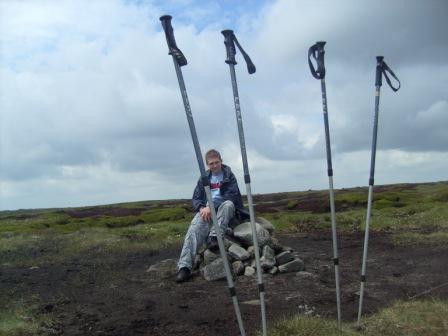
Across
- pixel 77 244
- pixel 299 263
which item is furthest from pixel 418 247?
pixel 77 244

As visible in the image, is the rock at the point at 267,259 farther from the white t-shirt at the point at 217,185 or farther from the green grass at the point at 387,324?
the green grass at the point at 387,324

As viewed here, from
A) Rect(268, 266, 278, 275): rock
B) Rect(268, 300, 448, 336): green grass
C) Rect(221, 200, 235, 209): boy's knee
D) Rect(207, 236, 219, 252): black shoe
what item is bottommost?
Rect(268, 300, 448, 336): green grass

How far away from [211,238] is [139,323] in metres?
4.25

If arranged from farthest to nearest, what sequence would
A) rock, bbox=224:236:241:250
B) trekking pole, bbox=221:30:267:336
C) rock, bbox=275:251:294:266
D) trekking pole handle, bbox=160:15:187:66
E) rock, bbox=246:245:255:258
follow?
rock, bbox=224:236:241:250, rock, bbox=246:245:255:258, rock, bbox=275:251:294:266, trekking pole, bbox=221:30:267:336, trekking pole handle, bbox=160:15:187:66

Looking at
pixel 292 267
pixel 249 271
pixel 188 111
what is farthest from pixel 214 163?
pixel 188 111

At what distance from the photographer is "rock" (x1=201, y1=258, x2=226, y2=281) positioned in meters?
11.8

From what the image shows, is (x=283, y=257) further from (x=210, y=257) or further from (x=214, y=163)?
(x=214, y=163)

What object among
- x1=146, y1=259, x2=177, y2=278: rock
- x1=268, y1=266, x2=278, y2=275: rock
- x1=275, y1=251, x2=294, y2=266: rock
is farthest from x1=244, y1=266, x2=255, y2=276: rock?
x1=146, y1=259, x2=177, y2=278: rock

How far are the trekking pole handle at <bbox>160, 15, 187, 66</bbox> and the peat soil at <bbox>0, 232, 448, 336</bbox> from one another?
160 inches

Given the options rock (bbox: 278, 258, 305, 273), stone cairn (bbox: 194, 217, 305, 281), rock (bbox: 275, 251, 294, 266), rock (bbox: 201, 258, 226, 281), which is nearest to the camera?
rock (bbox: 201, 258, 226, 281)

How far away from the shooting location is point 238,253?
40.6 ft

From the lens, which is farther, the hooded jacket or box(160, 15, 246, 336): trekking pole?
the hooded jacket

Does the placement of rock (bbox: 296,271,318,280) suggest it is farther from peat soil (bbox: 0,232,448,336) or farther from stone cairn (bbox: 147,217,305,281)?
stone cairn (bbox: 147,217,305,281)

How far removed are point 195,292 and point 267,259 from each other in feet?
7.19
